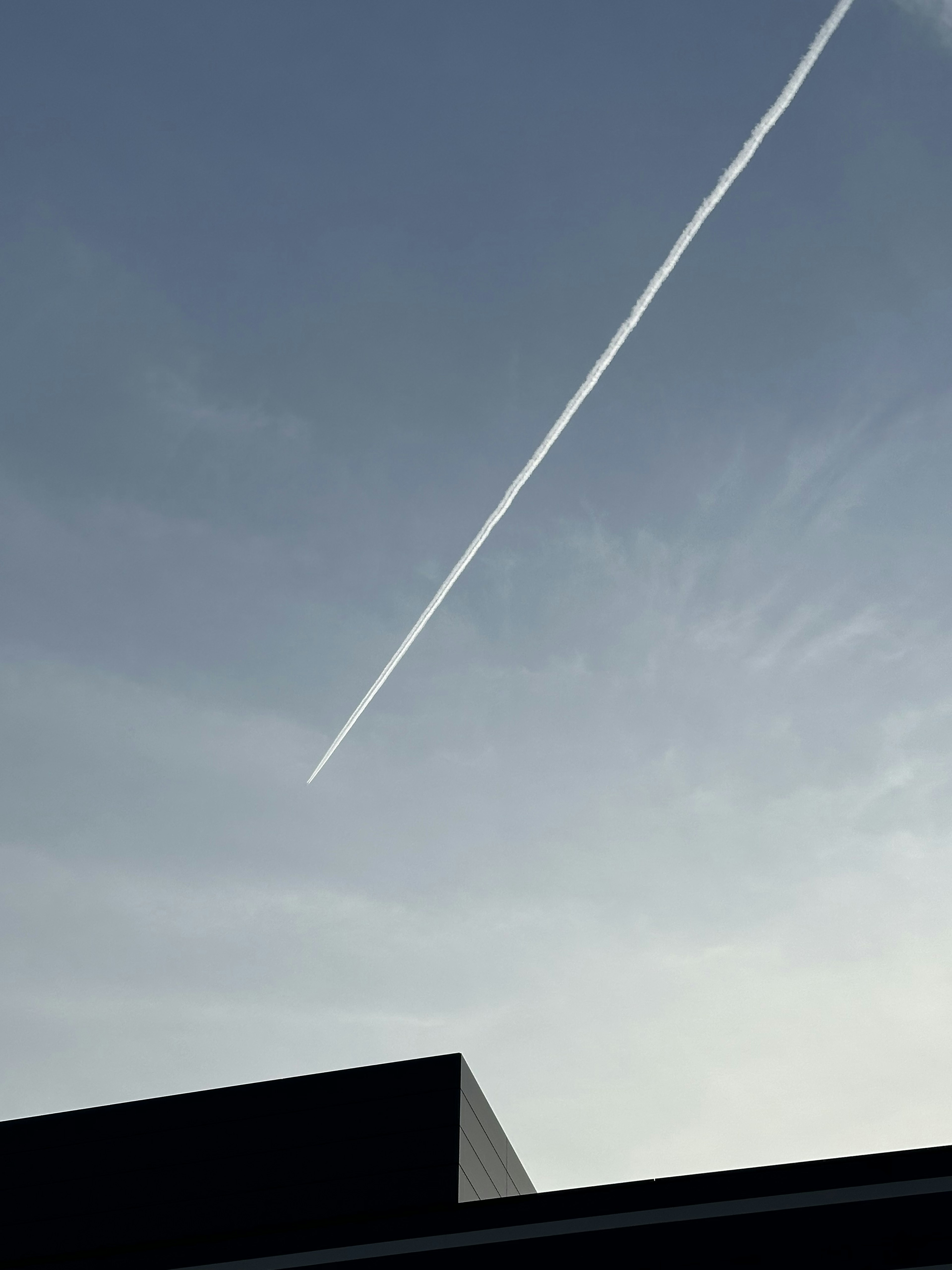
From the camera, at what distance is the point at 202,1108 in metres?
22.2

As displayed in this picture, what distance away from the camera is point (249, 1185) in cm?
2097

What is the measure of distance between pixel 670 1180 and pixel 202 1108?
9.78 meters

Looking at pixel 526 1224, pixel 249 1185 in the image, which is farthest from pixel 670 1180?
pixel 249 1185

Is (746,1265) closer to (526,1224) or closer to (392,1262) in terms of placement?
(526,1224)

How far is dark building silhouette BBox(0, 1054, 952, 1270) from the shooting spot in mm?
16641

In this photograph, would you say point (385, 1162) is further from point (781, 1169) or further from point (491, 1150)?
point (781, 1169)

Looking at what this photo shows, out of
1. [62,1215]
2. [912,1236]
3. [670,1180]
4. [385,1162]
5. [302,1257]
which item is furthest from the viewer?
[62,1215]

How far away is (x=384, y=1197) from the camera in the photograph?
787 inches

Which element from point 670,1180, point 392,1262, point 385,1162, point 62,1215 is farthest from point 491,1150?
point 62,1215

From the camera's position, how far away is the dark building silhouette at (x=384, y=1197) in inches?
655

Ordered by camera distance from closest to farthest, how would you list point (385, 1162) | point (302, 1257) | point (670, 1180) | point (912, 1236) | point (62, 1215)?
point (912, 1236) → point (670, 1180) → point (302, 1257) → point (385, 1162) → point (62, 1215)

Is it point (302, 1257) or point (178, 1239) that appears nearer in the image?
point (302, 1257)

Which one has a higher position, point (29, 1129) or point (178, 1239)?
point (29, 1129)

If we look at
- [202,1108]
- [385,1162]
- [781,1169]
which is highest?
[202,1108]
